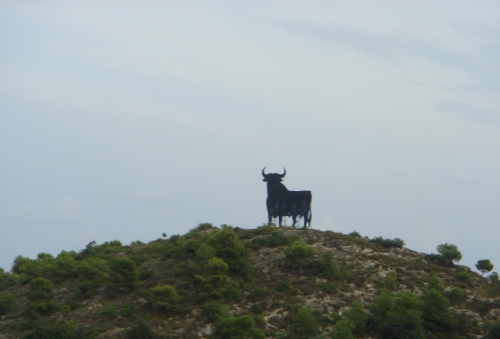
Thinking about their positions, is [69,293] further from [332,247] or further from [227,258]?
[332,247]

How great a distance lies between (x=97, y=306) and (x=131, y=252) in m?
5.34

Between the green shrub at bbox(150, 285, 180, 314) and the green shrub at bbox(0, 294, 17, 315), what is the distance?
647 cm

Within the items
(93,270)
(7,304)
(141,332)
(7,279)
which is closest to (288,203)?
(93,270)

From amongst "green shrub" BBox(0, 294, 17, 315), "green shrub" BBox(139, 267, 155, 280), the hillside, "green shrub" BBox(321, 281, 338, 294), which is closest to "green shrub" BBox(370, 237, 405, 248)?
the hillside

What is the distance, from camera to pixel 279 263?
31.8 meters

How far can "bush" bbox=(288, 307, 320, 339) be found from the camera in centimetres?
2644

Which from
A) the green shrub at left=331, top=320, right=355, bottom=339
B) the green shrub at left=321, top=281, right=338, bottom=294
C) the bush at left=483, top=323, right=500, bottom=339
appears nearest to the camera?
the green shrub at left=331, top=320, right=355, bottom=339

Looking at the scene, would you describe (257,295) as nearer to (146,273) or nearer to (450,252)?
(146,273)

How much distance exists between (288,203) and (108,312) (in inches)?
419

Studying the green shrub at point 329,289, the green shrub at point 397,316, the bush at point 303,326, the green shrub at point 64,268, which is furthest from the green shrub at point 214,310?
the green shrub at point 64,268

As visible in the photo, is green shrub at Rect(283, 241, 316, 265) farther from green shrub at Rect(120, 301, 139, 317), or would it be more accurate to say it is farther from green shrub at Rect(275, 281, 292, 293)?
green shrub at Rect(120, 301, 139, 317)

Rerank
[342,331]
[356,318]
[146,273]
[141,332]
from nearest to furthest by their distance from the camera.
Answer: [342,331] → [141,332] → [356,318] → [146,273]

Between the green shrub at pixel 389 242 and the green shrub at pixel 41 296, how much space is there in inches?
594

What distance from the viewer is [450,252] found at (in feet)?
114
